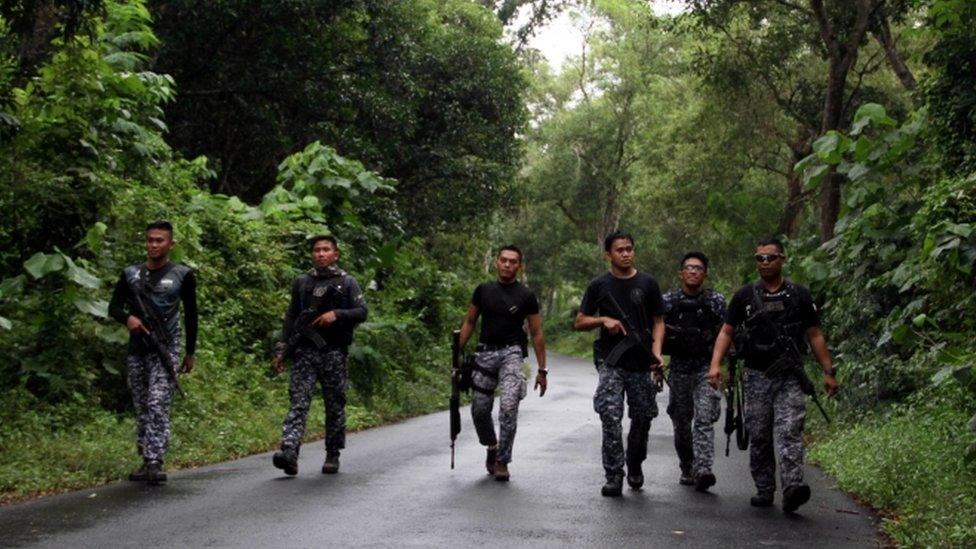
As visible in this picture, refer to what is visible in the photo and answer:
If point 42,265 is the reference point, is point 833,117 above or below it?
above

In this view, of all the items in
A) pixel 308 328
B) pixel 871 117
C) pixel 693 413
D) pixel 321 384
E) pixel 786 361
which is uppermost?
pixel 871 117

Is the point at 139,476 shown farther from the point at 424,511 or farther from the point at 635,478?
the point at 635,478

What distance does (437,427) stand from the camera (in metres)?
17.5

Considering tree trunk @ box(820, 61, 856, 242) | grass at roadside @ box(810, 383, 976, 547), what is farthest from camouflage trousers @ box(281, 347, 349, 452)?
tree trunk @ box(820, 61, 856, 242)

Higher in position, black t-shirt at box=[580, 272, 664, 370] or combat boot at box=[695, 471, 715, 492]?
black t-shirt at box=[580, 272, 664, 370]

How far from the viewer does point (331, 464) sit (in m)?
11.4

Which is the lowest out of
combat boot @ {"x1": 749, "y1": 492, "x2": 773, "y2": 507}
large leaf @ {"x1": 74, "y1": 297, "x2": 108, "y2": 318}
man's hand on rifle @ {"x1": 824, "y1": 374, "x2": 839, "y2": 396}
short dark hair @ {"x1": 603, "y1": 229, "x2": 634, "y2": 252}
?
combat boot @ {"x1": 749, "y1": 492, "x2": 773, "y2": 507}

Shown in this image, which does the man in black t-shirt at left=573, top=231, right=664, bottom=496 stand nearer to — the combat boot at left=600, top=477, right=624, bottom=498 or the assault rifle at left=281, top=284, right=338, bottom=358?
the combat boot at left=600, top=477, right=624, bottom=498

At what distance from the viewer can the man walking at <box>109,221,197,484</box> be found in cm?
1045

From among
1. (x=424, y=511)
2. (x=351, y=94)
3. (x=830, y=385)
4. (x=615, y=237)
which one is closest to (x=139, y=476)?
(x=424, y=511)

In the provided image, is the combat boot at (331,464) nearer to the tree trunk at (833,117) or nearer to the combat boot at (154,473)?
the combat boot at (154,473)

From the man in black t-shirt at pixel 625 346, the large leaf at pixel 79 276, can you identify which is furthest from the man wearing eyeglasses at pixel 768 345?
the large leaf at pixel 79 276

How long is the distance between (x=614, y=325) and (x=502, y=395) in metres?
1.33

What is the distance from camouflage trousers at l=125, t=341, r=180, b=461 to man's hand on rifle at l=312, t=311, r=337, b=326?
1.20 meters
